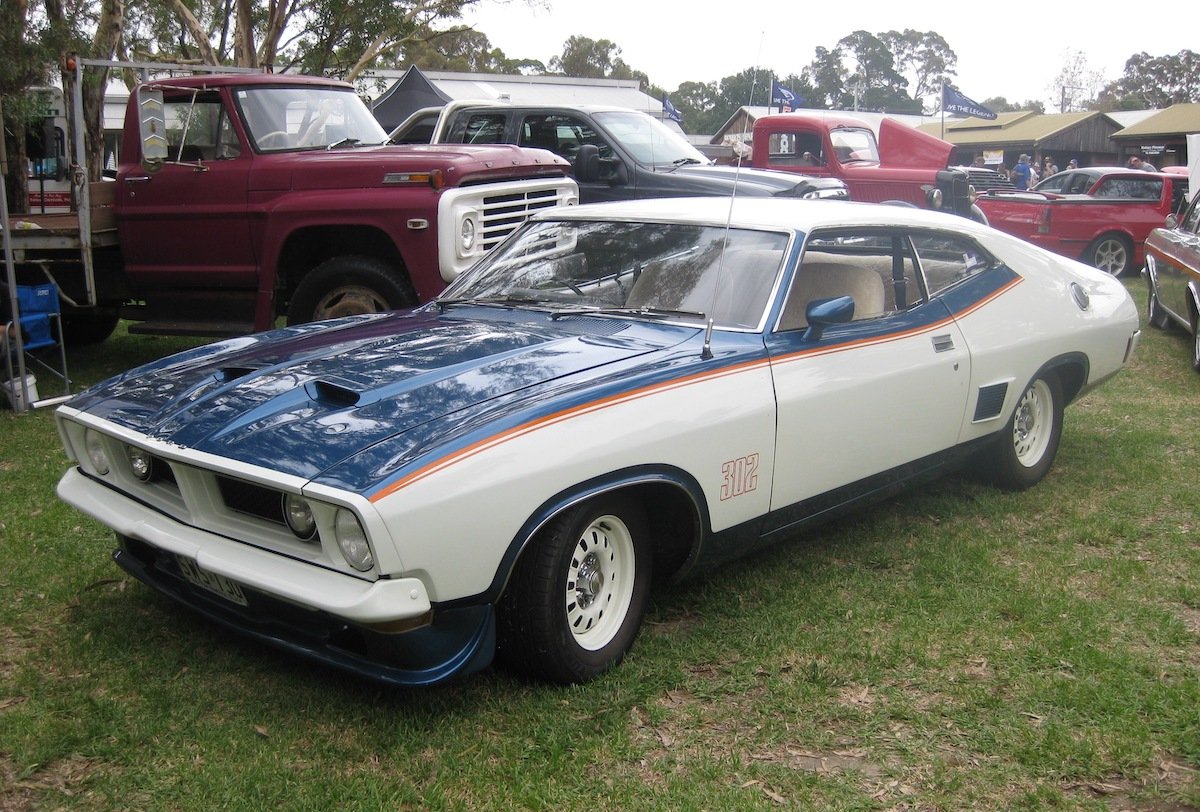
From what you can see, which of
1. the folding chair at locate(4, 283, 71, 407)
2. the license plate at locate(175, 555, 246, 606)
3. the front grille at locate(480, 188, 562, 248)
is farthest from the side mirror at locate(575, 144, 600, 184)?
the license plate at locate(175, 555, 246, 606)

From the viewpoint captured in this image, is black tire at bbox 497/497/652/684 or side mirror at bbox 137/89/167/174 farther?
side mirror at bbox 137/89/167/174

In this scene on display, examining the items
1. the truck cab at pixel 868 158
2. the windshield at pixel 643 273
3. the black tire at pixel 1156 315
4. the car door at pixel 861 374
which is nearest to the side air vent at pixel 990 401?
the car door at pixel 861 374

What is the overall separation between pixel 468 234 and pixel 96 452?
3.65 m

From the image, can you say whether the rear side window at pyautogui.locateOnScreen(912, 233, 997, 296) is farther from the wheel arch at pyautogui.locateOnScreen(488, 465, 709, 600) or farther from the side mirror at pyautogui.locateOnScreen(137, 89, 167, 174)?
the side mirror at pyautogui.locateOnScreen(137, 89, 167, 174)

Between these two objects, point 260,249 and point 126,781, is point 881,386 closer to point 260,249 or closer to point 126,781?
point 126,781

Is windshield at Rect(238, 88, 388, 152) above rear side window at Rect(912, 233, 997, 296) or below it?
above

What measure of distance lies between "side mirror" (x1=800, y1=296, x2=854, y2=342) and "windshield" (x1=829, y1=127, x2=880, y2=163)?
10503 millimetres

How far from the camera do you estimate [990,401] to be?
16.5 ft

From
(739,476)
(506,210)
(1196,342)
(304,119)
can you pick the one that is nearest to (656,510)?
(739,476)

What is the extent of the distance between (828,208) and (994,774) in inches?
99.6

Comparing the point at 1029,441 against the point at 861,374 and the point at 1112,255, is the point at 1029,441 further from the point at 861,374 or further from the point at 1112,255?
the point at 1112,255

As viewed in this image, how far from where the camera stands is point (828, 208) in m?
4.78

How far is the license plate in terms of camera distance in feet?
10.9

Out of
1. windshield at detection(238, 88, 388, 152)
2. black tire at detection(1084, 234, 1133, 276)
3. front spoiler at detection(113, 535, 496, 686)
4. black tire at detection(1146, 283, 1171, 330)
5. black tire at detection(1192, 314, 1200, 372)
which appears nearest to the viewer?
front spoiler at detection(113, 535, 496, 686)
